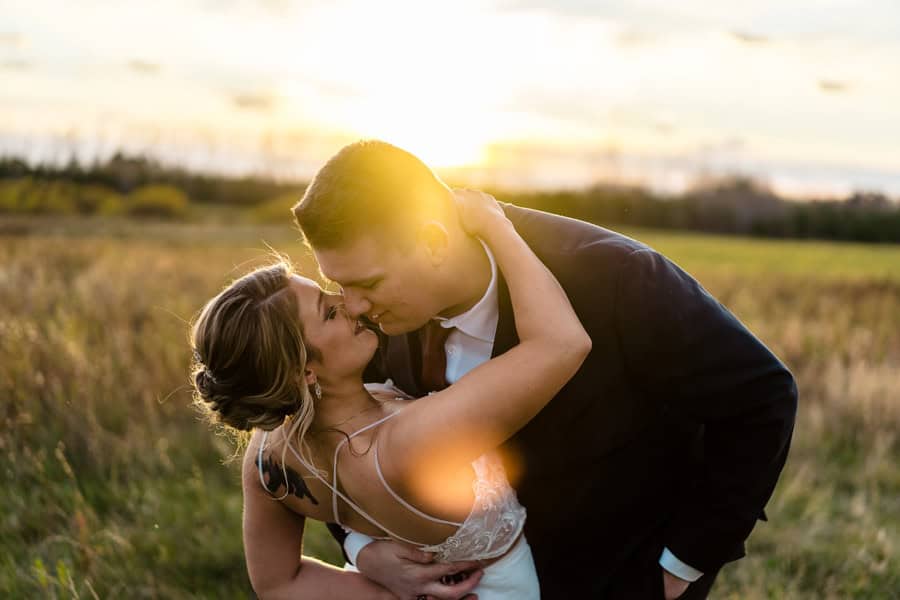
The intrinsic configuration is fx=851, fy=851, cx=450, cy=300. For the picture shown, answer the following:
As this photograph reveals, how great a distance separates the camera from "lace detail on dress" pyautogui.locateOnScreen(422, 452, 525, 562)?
2707 millimetres

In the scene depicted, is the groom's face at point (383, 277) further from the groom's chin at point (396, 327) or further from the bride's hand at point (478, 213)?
the bride's hand at point (478, 213)

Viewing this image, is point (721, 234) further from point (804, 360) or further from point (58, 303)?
point (58, 303)

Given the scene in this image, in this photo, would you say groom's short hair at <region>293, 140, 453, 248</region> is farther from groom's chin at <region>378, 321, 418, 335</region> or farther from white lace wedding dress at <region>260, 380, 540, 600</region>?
white lace wedding dress at <region>260, 380, 540, 600</region>

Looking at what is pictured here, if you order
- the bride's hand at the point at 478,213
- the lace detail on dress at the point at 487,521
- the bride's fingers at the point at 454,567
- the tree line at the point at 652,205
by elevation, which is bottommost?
the tree line at the point at 652,205

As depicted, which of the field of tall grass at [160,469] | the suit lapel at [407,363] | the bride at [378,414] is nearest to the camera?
the bride at [378,414]

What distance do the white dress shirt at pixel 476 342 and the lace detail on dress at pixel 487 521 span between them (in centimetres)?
32

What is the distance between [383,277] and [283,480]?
741 millimetres

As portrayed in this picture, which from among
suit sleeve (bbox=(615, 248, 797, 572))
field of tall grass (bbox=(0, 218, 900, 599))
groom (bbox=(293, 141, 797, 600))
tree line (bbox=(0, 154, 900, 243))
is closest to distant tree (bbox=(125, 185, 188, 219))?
tree line (bbox=(0, 154, 900, 243))

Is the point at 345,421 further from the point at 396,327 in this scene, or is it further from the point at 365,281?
the point at 365,281

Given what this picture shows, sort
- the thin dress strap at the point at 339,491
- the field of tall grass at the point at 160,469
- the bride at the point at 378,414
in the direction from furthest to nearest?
1. the field of tall grass at the point at 160,469
2. the thin dress strap at the point at 339,491
3. the bride at the point at 378,414

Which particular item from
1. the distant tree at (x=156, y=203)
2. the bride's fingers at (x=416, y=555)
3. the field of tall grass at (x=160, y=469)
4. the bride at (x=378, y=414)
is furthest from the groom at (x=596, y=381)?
the distant tree at (x=156, y=203)

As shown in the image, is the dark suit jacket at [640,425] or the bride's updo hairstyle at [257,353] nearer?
the dark suit jacket at [640,425]

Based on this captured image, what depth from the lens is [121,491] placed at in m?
5.09

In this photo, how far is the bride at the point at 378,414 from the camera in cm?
243
